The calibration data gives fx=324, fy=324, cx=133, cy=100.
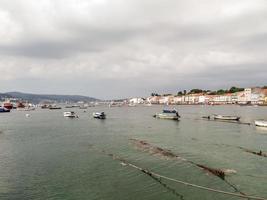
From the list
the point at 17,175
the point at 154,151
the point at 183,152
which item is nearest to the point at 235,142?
the point at 183,152

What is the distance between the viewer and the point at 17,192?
2883 cm

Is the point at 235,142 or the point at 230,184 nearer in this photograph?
the point at 230,184

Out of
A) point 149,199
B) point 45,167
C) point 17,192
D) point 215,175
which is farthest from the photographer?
point 45,167

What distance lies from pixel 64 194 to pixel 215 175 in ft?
49.7

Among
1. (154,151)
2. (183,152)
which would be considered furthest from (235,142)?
(154,151)

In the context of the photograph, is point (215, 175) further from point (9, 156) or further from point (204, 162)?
point (9, 156)

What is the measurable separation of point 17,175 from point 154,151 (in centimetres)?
1989

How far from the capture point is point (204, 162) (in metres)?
40.8

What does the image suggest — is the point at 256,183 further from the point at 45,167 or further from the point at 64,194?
the point at 45,167

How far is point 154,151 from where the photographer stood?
4716 cm

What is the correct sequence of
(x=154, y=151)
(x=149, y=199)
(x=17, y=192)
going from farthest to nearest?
(x=154, y=151) → (x=17, y=192) → (x=149, y=199)

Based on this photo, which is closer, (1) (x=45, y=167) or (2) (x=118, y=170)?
(2) (x=118, y=170)

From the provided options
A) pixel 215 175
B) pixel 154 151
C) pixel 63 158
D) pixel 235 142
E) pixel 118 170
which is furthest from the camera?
pixel 235 142

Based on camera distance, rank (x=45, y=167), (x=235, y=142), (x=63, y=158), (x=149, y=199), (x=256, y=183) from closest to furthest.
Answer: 1. (x=149, y=199)
2. (x=256, y=183)
3. (x=45, y=167)
4. (x=63, y=158)
5. (x=235, y=142)
